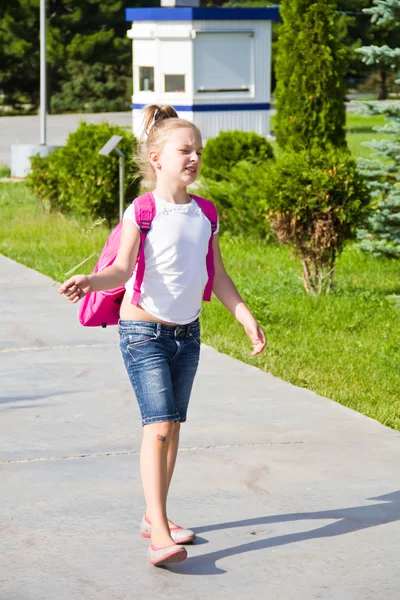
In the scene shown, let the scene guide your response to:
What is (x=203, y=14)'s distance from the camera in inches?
1076

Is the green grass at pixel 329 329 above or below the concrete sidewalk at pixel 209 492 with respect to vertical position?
above

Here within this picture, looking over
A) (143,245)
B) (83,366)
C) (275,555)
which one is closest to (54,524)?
(275,555)

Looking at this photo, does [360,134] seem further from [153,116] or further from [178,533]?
[178,533]

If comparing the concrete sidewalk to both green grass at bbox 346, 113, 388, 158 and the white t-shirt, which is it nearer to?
the white t-shirt

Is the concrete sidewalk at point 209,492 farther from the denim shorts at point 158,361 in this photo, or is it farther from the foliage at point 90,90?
the foliage at point 90,90

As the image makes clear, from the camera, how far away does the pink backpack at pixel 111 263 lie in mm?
4098

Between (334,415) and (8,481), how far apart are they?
1.84 metres

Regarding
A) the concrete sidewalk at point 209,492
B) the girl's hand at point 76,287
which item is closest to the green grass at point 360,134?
the concrete sidewalk at point 209,492

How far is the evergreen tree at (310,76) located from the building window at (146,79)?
49.6 feet

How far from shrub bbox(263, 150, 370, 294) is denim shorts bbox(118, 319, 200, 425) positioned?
214 inches

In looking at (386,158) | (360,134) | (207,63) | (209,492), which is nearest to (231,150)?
(386,158)

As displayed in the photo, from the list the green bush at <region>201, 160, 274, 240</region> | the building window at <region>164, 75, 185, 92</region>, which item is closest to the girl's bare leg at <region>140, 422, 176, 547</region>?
the green bush at <region>201, 160, 274, 240</region>

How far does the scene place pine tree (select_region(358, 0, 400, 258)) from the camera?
8.70 metres

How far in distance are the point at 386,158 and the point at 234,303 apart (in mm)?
5377
